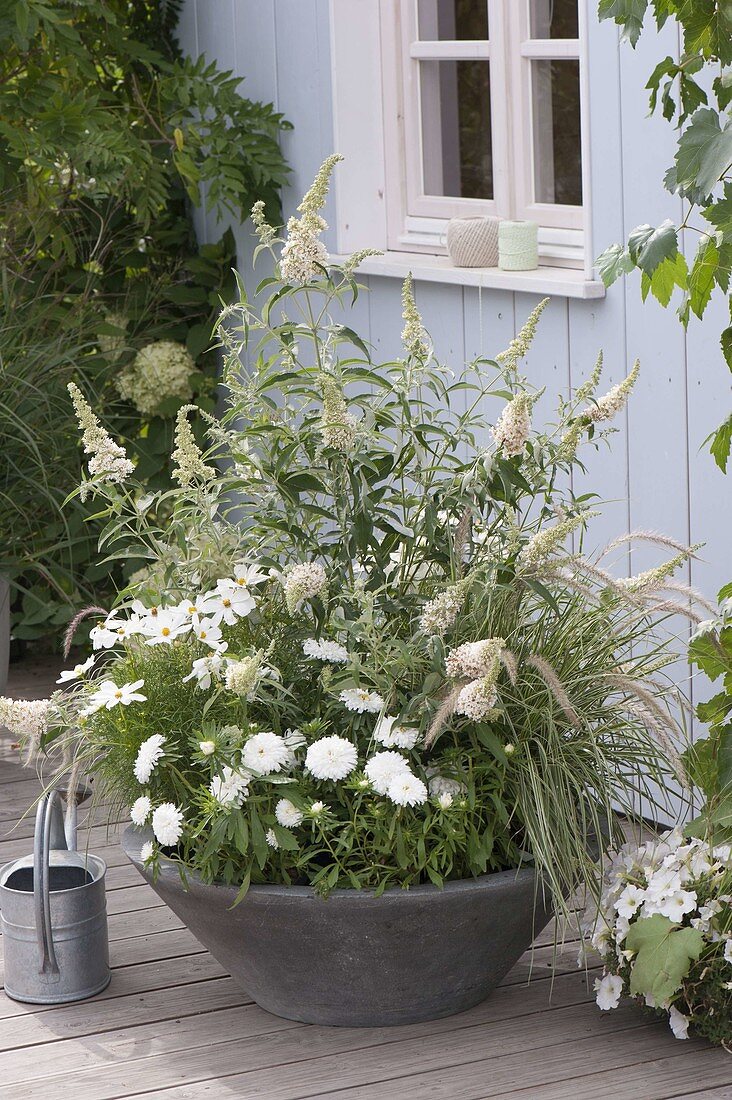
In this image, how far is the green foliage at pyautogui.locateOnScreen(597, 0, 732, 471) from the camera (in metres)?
1.81

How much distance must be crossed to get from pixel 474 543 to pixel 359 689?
289 millimetres

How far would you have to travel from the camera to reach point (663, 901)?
2.04m

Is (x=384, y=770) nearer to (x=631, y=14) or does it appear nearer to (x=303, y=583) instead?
(x=303, y=583)

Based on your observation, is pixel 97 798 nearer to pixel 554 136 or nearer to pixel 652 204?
pixel 652 204

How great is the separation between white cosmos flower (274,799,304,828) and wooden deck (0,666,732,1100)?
35 cm

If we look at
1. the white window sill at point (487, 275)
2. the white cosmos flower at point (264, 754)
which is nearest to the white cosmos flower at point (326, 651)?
the white cosmos flower at point (264, 754)

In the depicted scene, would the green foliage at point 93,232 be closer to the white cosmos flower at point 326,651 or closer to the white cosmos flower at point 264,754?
the white cosmos flower at point 326,651

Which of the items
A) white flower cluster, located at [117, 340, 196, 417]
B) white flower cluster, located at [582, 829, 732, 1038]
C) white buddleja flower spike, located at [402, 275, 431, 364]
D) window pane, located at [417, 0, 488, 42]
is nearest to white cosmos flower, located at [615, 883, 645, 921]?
white flower cluster, located at [582, 829, 732, 1038]

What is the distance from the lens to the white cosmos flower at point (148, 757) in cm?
200

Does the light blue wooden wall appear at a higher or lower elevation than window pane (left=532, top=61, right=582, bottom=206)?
lower

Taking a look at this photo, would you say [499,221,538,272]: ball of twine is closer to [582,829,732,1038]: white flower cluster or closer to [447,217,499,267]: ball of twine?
[447,217,499,267]: ball of twine

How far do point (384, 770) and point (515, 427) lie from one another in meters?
0.49

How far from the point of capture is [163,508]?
170 inches

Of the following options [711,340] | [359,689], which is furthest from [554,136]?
[359,689]
